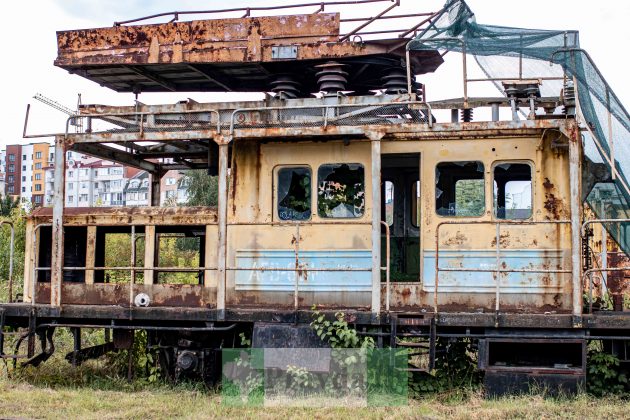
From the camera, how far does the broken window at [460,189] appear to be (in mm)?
9961

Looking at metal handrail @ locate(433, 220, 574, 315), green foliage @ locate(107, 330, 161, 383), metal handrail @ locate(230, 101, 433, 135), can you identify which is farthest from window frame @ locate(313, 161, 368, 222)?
green foliage @ locate(107, 330, 161, 383)

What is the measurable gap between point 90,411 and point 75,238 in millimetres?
3416

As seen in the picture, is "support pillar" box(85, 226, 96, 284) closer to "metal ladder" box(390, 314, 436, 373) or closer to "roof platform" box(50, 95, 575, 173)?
"roof platform" box(50, 95, 575, 173)

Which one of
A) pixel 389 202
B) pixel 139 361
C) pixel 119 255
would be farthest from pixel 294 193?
pixel 119 255

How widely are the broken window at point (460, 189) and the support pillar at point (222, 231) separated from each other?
9.81 feet

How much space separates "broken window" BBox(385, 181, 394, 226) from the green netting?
2.16 m

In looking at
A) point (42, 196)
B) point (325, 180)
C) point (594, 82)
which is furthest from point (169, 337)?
point (42, 196)

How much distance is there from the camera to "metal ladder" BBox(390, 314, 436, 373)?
368 inches

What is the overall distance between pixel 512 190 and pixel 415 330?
7.73ft

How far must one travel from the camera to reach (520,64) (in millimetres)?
10000

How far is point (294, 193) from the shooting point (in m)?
10.6

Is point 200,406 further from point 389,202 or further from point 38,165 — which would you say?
point 38,165

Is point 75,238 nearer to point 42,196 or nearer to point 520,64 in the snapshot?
point 520,64

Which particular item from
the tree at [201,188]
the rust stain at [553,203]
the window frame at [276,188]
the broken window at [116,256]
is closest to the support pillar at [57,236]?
the broken window at [116,256]
